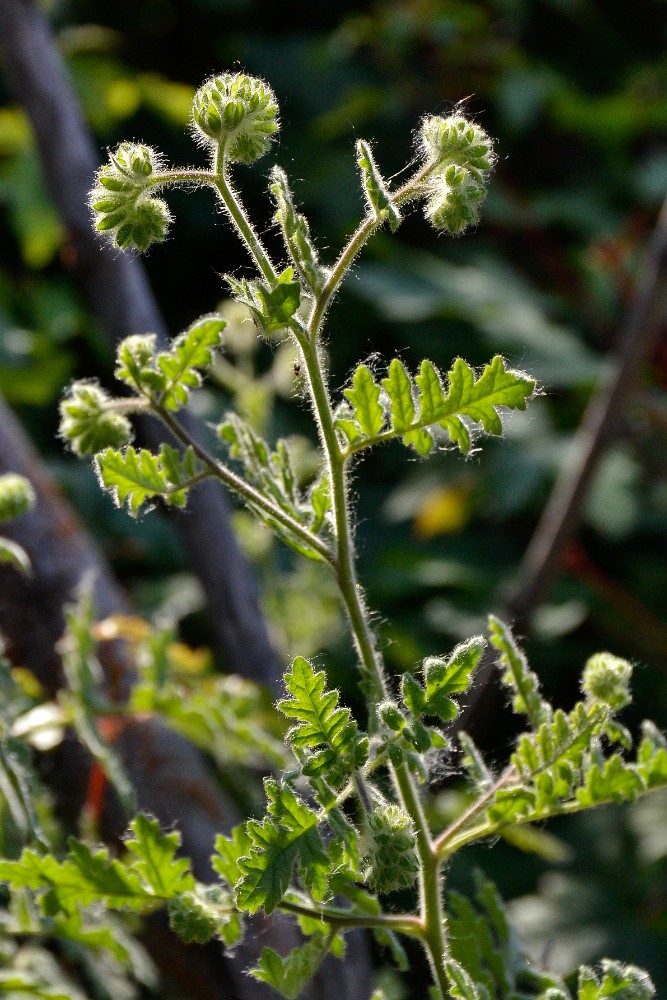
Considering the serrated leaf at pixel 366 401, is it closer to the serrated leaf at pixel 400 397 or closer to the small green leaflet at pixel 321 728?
the serrated leaf at pixel 400 397

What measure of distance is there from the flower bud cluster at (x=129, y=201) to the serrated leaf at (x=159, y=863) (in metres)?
0.27

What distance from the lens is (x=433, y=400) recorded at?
18.3 inches

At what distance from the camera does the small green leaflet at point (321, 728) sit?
0.42 meters

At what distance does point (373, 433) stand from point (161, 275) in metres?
2.24

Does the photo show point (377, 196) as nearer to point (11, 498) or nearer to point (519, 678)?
point (519, 678)

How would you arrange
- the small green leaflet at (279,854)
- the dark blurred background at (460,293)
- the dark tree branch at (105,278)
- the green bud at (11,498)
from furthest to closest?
the dark blurred background at (460,293) → the dark tree branch at (105,278) → the green bud at (11,498) → the small green leaflet at (279,854)

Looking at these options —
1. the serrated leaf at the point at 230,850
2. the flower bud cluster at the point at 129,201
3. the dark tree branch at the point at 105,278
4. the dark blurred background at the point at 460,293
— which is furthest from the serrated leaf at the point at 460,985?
the dark blurred background at the point at 460,293

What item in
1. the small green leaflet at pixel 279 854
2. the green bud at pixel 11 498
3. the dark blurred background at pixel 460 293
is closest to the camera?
the small green leaflet at pixel 279 854

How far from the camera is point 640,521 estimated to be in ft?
7.59

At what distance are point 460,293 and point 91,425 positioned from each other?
6.28ft

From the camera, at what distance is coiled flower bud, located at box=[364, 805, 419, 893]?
1.39 feet

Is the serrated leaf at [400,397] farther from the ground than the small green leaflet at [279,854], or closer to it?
farther from the ground

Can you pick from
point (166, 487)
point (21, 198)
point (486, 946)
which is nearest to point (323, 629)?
point (486, 946)

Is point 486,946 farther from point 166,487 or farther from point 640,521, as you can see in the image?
point 640,521
